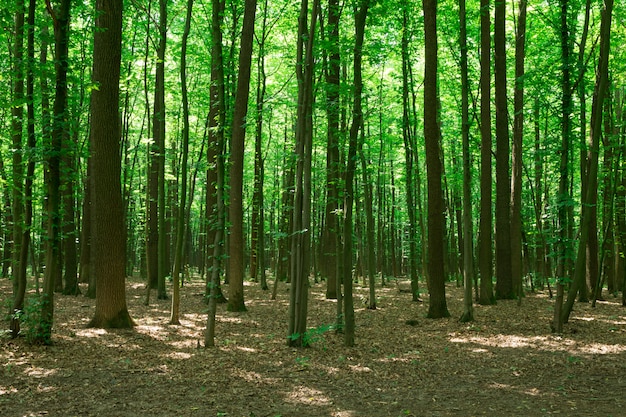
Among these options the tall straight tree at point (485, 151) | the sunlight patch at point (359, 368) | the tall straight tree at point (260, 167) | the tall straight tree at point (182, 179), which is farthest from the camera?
the tall straight tree at point (260, 167)

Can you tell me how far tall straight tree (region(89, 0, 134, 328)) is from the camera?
32.8 feet

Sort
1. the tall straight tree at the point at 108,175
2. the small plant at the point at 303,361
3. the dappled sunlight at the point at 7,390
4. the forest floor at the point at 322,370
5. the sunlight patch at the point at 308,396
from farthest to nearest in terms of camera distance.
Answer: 1. the tall straight tree at the point at 108,175
2. the small plant at the point at 303,361
3. the sunlight patch at the point at 308,396
4. the dappled sunlight at the point at 7,390
5. the forest floor at the point at 322,370

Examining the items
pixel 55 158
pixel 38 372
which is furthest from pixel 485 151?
pixel 38 372

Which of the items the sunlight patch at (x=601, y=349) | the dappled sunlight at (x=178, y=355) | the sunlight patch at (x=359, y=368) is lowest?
the sunlight patch at (x=359, y=368)

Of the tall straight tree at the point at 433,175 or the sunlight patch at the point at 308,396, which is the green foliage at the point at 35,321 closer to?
the sunlight patch at the point at 308,396

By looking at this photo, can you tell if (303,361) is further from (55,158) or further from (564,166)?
(564,166)

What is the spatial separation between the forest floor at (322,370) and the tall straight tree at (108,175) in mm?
667

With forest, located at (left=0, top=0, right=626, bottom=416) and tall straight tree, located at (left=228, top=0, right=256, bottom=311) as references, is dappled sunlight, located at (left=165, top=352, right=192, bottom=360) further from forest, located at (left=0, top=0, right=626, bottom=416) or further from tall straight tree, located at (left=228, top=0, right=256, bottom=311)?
tall straight tree, located at (left=228, top=0, right=256, bottom=311)

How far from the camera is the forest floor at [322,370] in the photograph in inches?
229

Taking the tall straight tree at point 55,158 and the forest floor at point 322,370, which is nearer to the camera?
the forest floor at point 322,370

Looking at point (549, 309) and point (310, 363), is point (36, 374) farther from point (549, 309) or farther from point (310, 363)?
point (549, 309)


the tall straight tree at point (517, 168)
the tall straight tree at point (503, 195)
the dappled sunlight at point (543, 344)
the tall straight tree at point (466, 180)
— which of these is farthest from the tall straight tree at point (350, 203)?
the tall straight tree at point (517, 168)

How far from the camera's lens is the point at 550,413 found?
556cm

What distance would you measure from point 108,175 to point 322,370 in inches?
239
